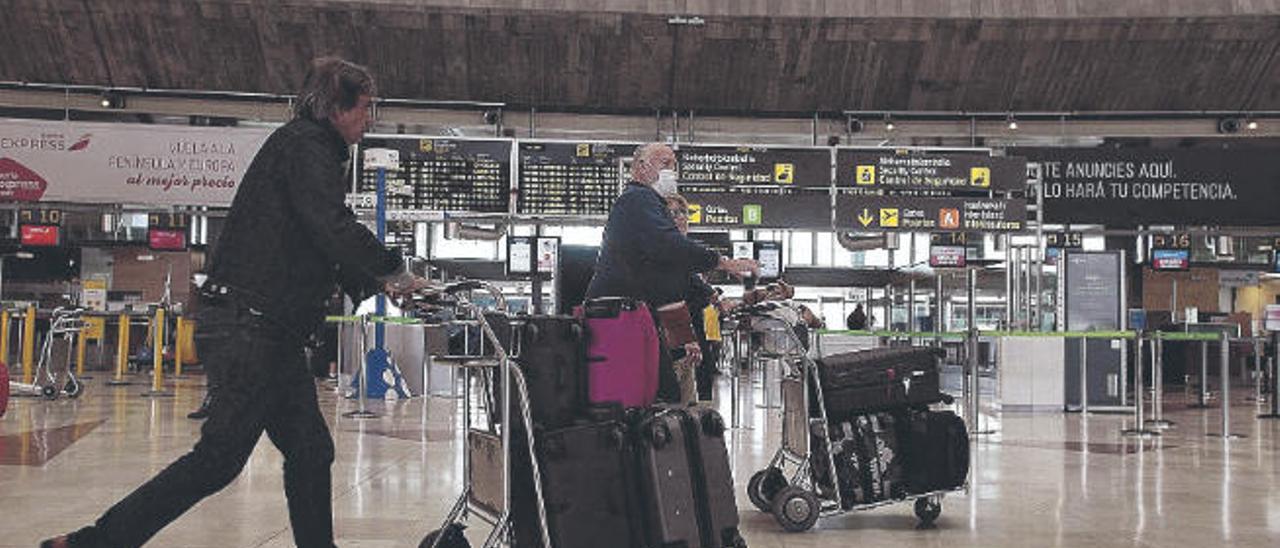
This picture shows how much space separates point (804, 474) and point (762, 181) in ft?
31.4

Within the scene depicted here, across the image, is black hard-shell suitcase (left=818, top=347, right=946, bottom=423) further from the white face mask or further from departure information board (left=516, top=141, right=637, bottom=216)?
departure information board (left=516, top=141, right=637, bottom=216)

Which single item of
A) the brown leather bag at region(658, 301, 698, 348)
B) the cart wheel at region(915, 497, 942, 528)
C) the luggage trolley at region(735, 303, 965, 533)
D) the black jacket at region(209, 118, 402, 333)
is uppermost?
the black jacket at region(209, 118, 402, 333)

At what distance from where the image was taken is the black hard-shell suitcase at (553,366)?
3885mm

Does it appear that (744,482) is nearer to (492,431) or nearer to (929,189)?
(492,431)

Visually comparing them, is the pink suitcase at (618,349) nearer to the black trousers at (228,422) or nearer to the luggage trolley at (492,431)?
the luggage trolley at (492,431)

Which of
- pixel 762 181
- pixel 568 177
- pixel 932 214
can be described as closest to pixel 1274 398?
pixel 932 214

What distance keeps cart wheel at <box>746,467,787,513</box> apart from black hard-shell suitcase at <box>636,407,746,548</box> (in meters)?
1.62

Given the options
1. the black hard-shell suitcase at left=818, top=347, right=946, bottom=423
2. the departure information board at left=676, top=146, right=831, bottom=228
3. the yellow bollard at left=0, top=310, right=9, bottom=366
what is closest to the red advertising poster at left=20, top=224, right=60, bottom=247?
the yellow bollard at left=0, top=310, right=9, bottom=366

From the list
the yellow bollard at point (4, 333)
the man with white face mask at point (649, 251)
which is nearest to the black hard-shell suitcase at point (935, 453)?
the man with white face mask at point (649, 251)

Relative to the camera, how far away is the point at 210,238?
2723 centimetres

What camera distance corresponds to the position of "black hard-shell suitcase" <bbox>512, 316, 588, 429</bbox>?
12.7 ft

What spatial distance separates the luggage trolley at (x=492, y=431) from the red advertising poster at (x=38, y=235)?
69.6ft

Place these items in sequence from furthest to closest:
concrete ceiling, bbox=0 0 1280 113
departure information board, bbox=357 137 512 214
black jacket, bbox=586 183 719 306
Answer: concrete ceiling, bbox=0 0 1280 113 → departure information board, bbox=357 137 512 214 → black jacket, bbox=586 183 719 306

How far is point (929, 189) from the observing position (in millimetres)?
15133
